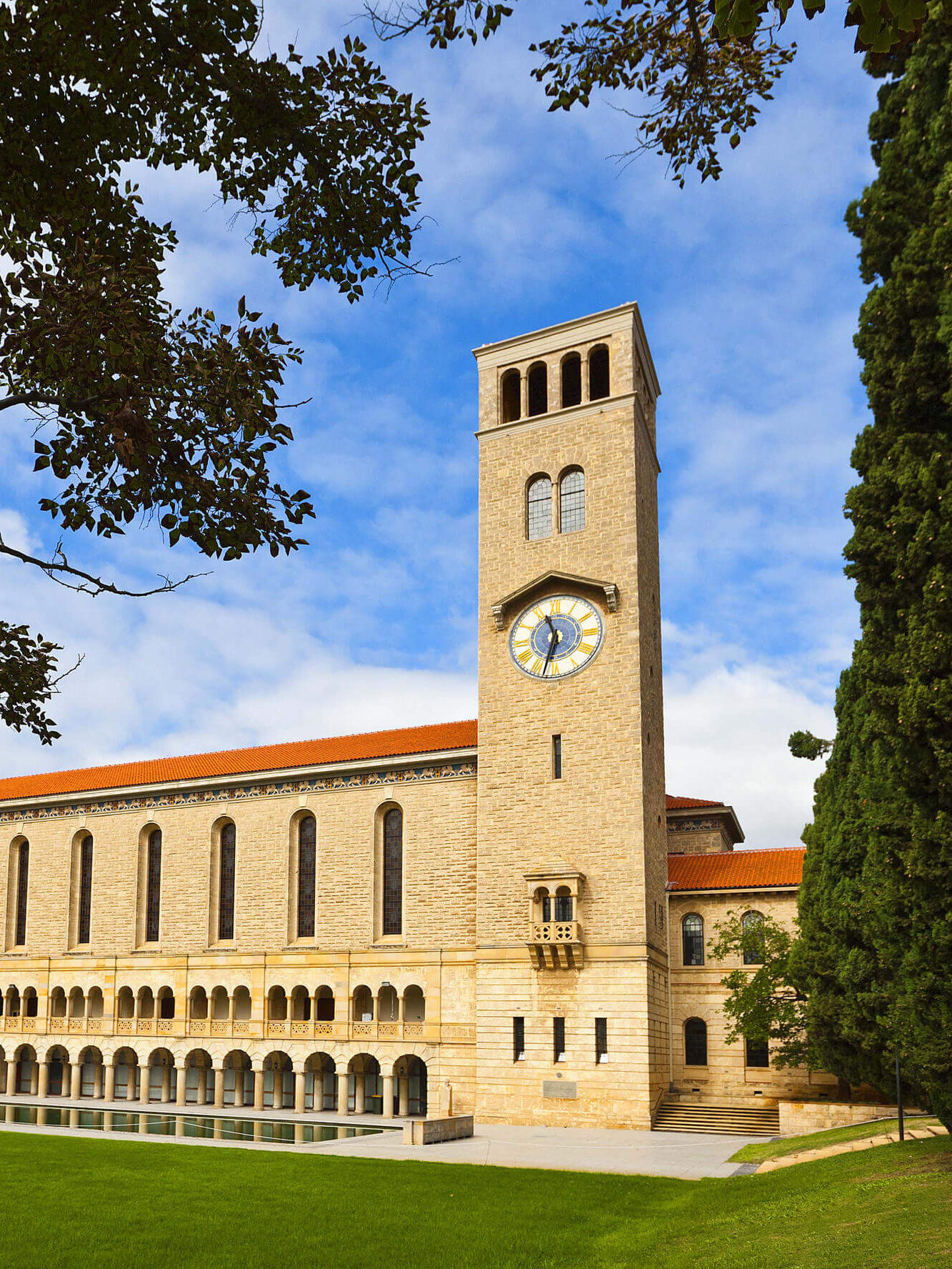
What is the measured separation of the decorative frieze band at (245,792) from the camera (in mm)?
38281

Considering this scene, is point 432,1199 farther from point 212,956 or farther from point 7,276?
point 212,956

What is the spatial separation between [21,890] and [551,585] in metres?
26.0

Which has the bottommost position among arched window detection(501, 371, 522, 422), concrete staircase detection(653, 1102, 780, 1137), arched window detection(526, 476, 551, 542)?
concrete staircase detection(653, 1102, 780, 1137)

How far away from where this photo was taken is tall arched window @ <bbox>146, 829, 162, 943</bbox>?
43.0 metres

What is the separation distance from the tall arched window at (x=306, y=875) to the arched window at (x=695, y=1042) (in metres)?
13.2

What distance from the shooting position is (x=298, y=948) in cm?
3916

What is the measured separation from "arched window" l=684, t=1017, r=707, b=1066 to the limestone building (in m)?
0.10

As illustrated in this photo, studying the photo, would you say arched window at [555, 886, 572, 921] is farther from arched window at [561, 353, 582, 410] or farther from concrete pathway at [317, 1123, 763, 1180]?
arched window at [561, 353, 582, 410]

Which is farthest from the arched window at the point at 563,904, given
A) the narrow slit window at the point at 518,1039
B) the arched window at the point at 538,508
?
the arched window at the point at 538,508

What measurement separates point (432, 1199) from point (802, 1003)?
17.3 meters

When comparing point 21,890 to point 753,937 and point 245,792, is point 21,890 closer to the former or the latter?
point 245,792

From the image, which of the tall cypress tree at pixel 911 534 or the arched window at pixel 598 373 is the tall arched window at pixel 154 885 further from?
the tall cypress tree at pixel 911 534

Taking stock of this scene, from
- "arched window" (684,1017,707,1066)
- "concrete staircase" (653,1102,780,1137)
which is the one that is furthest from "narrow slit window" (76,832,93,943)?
"concrete staircase" (653,1102,780,1137)

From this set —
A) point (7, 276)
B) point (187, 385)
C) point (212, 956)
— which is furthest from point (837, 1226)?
point (212, 956)
